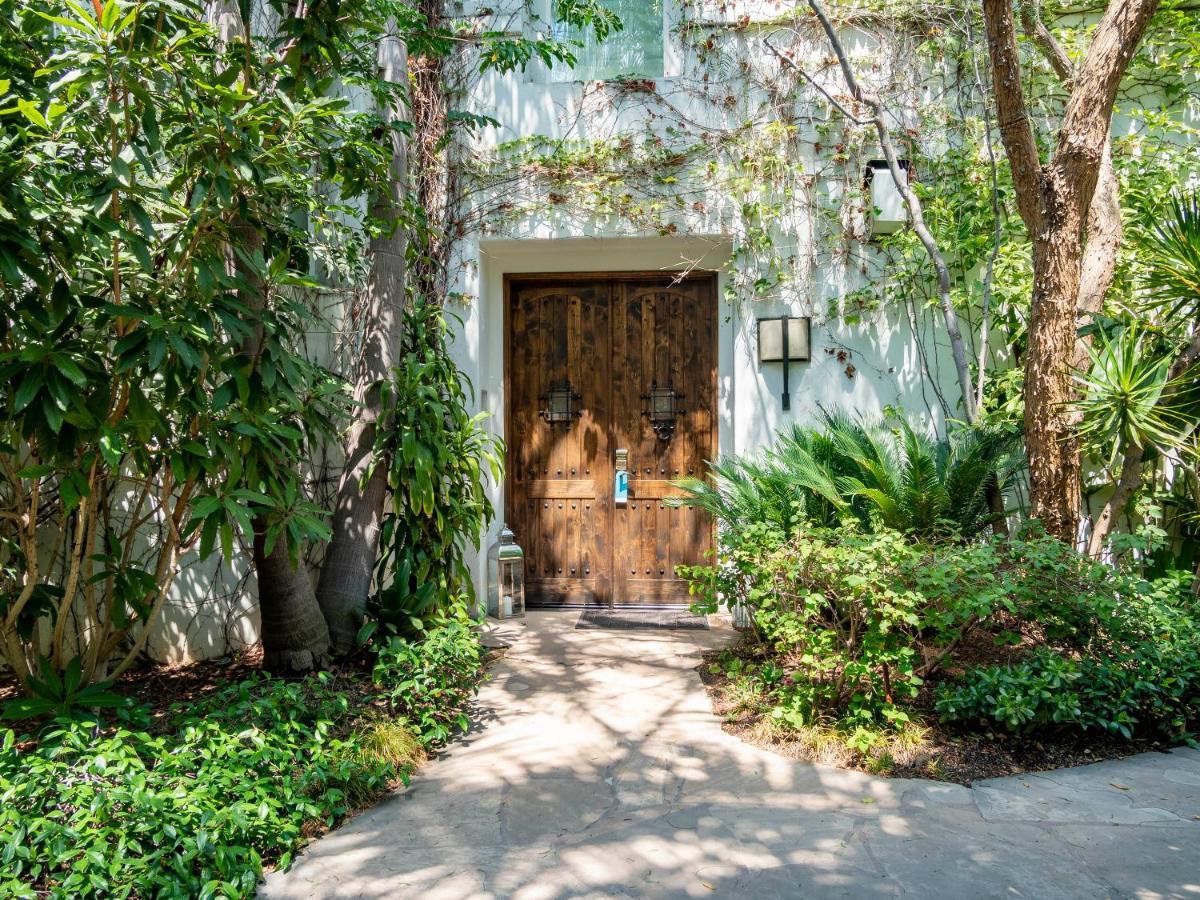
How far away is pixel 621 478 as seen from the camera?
19.0 feet

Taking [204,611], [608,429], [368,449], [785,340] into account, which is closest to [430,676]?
[368,449]

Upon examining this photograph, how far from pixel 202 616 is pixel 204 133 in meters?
2.79

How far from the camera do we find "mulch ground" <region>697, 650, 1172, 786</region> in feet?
10.2

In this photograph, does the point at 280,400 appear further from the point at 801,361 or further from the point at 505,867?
the point at 801,361

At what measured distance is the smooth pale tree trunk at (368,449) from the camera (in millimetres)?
3910

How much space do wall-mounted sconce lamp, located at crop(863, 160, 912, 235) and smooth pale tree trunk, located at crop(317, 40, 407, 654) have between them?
2.88 m

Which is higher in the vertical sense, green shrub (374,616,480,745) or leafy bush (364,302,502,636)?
leafy bush (364,302,502,636)

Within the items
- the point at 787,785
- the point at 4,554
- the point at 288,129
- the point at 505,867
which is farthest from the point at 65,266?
the point at 787,785

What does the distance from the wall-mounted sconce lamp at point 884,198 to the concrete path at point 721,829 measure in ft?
10.8

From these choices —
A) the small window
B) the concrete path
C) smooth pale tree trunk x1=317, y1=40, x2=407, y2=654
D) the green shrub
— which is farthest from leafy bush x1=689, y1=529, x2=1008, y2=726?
the small window

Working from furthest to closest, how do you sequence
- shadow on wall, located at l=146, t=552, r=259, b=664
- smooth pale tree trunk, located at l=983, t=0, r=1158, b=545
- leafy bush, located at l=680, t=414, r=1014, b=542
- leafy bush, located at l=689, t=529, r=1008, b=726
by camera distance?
shadow on wall, located at l=146, t=552, r=259, b=664
leafy bush, located at l=680, t=414, r=1014, b=542
smooth pale tree trunk, located at l=983, t=0, r=1158, b=545
leafy bush, located at l=689, t=529, r=1008, b=726

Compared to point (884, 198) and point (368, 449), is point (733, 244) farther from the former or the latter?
point (368, 449)

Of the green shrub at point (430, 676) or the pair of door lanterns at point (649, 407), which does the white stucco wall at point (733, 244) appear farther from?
the green shrub at point (430, 676)

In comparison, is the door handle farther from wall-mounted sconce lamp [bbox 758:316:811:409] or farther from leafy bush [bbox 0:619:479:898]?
leafy bush [bbox 0:619:479:898]
